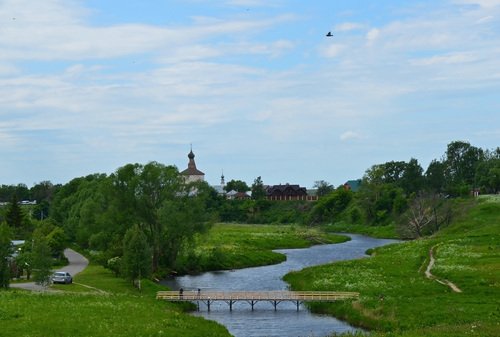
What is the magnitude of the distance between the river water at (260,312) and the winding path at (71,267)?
1363 centimetres

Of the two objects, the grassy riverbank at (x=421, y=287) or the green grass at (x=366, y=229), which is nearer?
the grassy riverbank at (x=421, y=287)

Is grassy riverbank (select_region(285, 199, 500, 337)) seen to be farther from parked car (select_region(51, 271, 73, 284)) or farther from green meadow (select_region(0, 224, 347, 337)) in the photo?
parked car (select_region(51, 271, 73, 284))

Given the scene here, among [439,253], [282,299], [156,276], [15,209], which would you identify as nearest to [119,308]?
[282,299]

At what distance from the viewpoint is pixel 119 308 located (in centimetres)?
4831

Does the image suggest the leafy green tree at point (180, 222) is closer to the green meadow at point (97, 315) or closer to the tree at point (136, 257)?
the green meadow at point (97, 315)

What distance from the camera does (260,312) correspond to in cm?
5822

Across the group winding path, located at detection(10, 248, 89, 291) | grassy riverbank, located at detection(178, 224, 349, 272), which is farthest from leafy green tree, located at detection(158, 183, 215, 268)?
winding path, located at detection(10, 248, 89, 291)

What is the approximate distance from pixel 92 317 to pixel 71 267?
4693 cm

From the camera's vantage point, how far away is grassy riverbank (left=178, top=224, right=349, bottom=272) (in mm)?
93000

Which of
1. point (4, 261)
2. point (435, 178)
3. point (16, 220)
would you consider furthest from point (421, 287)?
point (435, 178)

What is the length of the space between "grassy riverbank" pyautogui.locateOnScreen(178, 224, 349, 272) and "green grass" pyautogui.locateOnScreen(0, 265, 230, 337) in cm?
3395

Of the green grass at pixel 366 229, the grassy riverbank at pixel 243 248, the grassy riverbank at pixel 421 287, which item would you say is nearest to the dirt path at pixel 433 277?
the grassy riverbank at pixel 421 287

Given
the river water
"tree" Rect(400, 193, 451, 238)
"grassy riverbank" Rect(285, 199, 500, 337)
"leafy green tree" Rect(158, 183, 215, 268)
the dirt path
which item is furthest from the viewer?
"tree" Rect(400, 193, 451, 238)

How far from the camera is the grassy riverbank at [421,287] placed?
4531 cm
